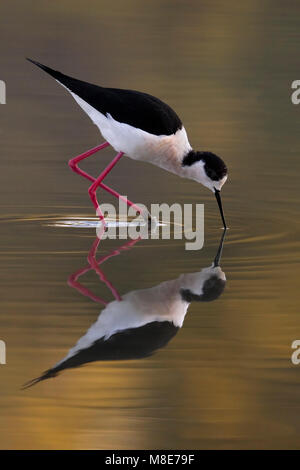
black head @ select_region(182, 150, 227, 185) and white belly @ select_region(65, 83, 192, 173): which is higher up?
white belly @ select_region(65, 83, 192, 173)

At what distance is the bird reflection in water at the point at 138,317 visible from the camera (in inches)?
202

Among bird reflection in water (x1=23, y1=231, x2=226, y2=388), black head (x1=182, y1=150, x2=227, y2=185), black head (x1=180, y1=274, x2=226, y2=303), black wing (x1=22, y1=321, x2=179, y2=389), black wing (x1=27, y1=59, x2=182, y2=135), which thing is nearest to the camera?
black wing (x1=22, y1=321, x2=179, y2=389)

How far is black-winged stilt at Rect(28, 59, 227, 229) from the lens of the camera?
7902mm

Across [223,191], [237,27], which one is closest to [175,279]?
[223,191]

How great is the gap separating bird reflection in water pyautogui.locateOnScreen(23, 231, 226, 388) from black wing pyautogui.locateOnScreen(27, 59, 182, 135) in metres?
1.52

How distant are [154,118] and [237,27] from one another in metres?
10.2

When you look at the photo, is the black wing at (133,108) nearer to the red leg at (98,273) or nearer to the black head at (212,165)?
the black head at (212,165)

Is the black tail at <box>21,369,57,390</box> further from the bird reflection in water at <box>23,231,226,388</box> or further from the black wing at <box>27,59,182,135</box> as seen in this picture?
the black wing at <box>27,59,182,135</box>

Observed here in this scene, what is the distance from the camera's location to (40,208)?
8.25 m

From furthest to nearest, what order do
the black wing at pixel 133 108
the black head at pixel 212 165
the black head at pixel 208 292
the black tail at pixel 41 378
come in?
the black head at pixel 212 165 → the black wing at pixel 133 108 → the black head at pixel 208 292 → the black tail at pixel 41 378

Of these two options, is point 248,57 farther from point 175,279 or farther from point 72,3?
point 175,279

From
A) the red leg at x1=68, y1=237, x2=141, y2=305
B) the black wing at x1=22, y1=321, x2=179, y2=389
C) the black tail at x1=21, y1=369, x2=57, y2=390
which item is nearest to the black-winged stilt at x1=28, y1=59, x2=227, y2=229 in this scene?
the red leg at x1=68, y1=237, x2=141, y2=305

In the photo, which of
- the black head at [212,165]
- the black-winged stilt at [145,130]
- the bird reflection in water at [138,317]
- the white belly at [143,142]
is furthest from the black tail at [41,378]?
the black head at [212,165]

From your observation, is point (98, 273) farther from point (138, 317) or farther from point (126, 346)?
point (126, 346)
